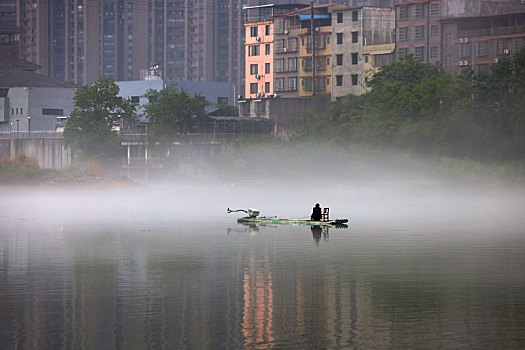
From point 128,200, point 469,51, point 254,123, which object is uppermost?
point 469,51

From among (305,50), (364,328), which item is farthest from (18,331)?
(305,50)

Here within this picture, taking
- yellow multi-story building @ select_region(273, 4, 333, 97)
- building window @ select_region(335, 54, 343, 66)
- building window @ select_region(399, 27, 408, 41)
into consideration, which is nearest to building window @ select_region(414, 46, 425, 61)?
building window @ select_region(399, 27, 408, 41)

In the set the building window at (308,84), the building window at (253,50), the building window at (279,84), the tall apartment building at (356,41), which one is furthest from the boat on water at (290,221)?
the building window at (253,50)

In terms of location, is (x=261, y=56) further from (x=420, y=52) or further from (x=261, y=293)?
(x=261, y=293)

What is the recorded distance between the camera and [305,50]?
486 feet

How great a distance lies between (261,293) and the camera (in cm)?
3494

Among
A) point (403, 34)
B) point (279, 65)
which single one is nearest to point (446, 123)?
point (403, 34)

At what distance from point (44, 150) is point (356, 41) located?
50313 millimetres

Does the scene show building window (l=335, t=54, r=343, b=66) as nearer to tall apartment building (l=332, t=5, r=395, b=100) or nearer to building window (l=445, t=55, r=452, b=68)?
tall apartment building (l=332, t=5, r=395, b=100)

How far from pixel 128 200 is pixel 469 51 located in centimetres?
4822

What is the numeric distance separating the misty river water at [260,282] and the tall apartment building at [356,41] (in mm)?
59940

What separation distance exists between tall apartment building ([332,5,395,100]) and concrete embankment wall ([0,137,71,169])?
42.6 meters

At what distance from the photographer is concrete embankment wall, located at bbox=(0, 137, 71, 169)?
13388cm

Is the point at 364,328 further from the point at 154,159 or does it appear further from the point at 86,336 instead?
the point at 154,159
